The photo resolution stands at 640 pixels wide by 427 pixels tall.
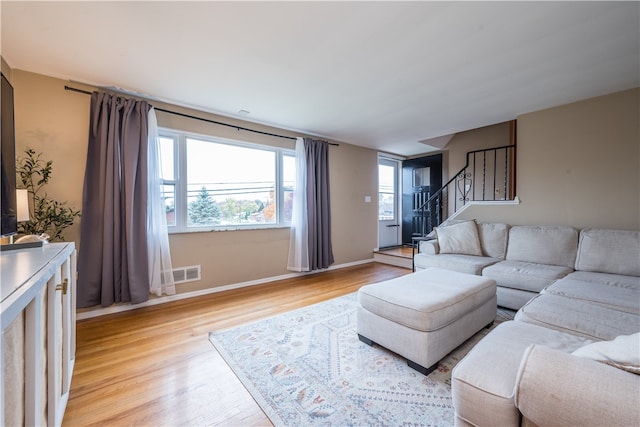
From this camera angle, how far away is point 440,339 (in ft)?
5.61

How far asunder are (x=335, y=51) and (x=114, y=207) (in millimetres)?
2562

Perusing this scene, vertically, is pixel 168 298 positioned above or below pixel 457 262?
below

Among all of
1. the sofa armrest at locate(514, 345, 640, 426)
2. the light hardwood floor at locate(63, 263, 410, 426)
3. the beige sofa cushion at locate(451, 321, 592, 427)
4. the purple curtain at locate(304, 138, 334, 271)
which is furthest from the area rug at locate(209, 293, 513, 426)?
the purple curtain at locate(304, 138, 334, 271)

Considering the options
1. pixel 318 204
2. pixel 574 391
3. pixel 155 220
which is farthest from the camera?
pixel 318 204

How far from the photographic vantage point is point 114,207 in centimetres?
258

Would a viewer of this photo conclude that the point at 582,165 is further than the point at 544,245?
Yes

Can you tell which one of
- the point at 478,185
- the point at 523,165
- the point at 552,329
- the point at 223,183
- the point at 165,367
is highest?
the point at 523,165

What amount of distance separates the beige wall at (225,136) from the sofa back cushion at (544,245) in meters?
2.51

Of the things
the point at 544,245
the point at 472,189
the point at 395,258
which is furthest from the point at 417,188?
the point at 544,245

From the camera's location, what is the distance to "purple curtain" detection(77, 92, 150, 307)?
8.25ft

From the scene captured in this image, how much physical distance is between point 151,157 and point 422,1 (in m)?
2.85

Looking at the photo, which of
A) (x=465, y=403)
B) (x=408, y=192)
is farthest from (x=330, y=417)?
(x=408, y=192)

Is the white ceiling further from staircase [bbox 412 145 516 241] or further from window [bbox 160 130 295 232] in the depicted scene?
staircase [bbox 412 145 516 241]

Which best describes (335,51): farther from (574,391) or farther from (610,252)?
(610,252)
